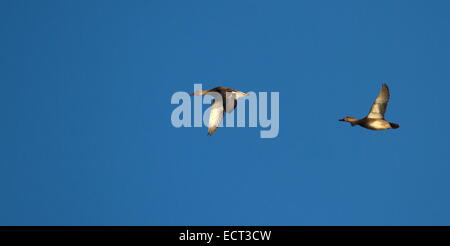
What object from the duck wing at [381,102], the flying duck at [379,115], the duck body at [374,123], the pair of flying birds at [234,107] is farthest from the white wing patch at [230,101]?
the duck wing at [381,102]

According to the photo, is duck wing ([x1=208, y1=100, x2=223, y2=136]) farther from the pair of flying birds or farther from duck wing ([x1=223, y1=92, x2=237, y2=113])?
duck wing ([x1=223, y1=92, x2=237, y2=113])

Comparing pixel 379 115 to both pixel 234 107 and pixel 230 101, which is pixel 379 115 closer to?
pixel 234 107

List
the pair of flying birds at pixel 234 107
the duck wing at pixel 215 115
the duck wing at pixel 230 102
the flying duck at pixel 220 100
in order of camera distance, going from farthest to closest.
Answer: the duck wing at pixel 230 102 < the flying duck at pixel 220 100 < the pair of flying birds at pixel 234 107 < the duck wing at pixel 215 115

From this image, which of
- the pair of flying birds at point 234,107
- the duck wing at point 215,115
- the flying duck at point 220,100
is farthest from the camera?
the flying duck at point 220,100

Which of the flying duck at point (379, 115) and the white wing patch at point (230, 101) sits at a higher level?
the white wing patch at point (230, 101)

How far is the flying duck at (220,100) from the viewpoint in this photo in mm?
37406

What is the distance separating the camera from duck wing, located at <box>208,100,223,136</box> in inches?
1457

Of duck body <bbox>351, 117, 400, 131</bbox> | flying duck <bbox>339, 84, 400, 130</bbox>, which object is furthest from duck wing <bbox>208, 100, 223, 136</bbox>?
flying duck <bbox>339, 84, 400, 130</bbox>

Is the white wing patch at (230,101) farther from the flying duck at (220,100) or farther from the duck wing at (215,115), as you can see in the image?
the duck wing at (215,115)

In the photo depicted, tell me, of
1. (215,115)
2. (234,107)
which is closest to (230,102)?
(234,107)
